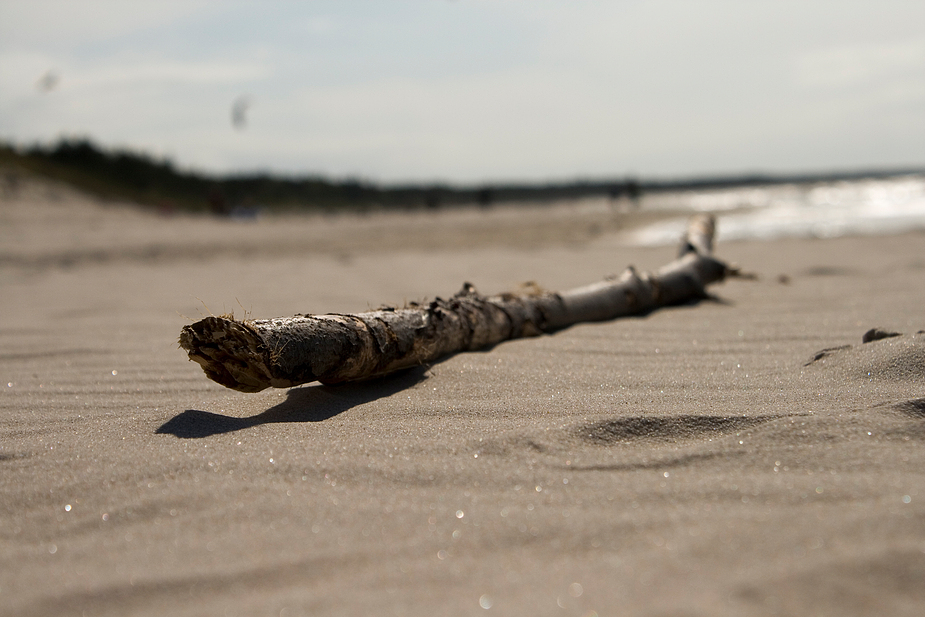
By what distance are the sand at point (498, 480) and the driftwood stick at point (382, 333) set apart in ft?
0.43

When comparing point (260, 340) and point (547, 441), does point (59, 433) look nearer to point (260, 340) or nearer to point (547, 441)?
point (260, 340)

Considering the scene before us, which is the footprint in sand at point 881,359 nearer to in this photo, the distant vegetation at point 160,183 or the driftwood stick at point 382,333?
the driftwood stick at point 382,333

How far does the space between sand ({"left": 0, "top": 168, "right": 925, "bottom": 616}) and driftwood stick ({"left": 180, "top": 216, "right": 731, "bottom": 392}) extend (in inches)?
5.2

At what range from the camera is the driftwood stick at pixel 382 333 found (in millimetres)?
2166

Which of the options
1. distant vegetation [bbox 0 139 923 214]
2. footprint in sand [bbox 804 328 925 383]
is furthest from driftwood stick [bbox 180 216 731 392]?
distant vegetation [bbox 0 139 923 214]

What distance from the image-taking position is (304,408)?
233 cm

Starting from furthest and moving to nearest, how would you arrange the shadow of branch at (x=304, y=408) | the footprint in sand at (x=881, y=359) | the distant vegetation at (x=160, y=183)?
the distant vegetation at (x=160, y=183), the footprint in sand at (x=881, y=359), the shadow of branch at (x=304, y=408)

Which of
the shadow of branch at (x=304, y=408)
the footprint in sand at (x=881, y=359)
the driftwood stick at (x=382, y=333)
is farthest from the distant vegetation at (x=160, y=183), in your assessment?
the footprint in sand at (x=881, y=359)

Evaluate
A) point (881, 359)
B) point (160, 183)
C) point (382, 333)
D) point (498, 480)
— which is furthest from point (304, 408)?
point (160, 183)

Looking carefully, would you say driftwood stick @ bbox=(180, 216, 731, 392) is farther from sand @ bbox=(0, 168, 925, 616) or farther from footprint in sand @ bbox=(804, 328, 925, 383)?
footprint in sand @ bbox=(804, 328, 925, 383)

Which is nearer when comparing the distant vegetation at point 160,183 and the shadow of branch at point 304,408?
the shadow of branch at point 304,408

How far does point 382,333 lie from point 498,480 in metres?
1.04

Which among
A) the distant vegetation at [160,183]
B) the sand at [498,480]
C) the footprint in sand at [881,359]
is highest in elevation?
the distant vegetation at [160,183]

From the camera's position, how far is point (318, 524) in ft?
4.83
